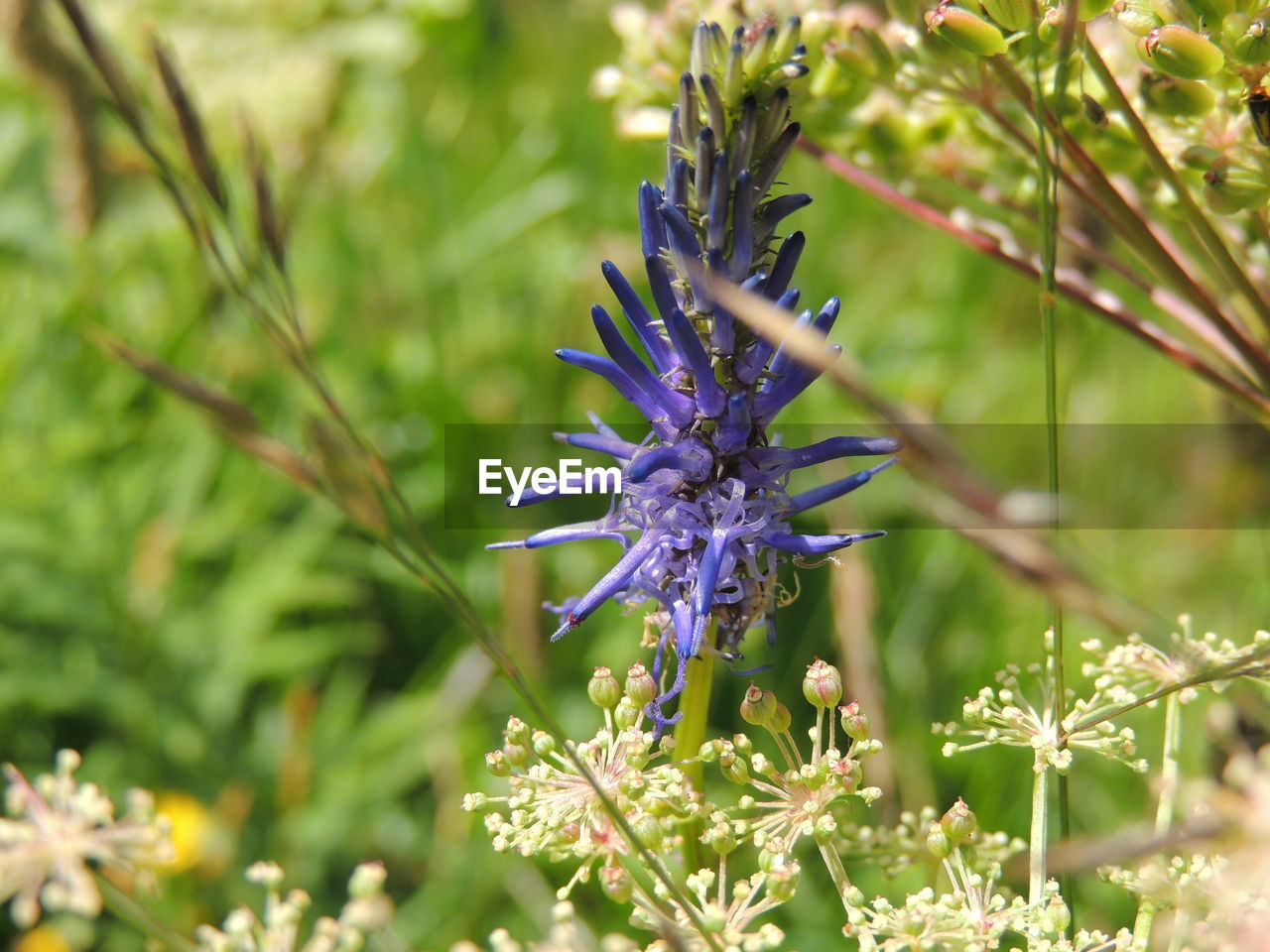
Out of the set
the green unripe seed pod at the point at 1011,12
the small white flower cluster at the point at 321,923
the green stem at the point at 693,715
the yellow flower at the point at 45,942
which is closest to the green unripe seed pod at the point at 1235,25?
the green unripe seed pod at the point at 1011,12

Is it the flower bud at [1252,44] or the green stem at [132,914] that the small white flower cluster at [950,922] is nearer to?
the green stem at [132,914]

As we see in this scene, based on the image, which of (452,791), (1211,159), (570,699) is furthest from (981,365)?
(1211,159)

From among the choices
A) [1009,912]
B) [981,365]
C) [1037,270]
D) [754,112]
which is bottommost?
[981,365]

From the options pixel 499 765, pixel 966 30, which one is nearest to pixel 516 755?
pixel 499 765

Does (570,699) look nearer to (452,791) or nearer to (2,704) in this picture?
(452,791)

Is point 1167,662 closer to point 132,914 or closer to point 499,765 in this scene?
point 499,765

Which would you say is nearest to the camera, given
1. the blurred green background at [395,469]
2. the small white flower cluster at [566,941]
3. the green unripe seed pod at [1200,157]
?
the small white flower cluster at [566,941]
